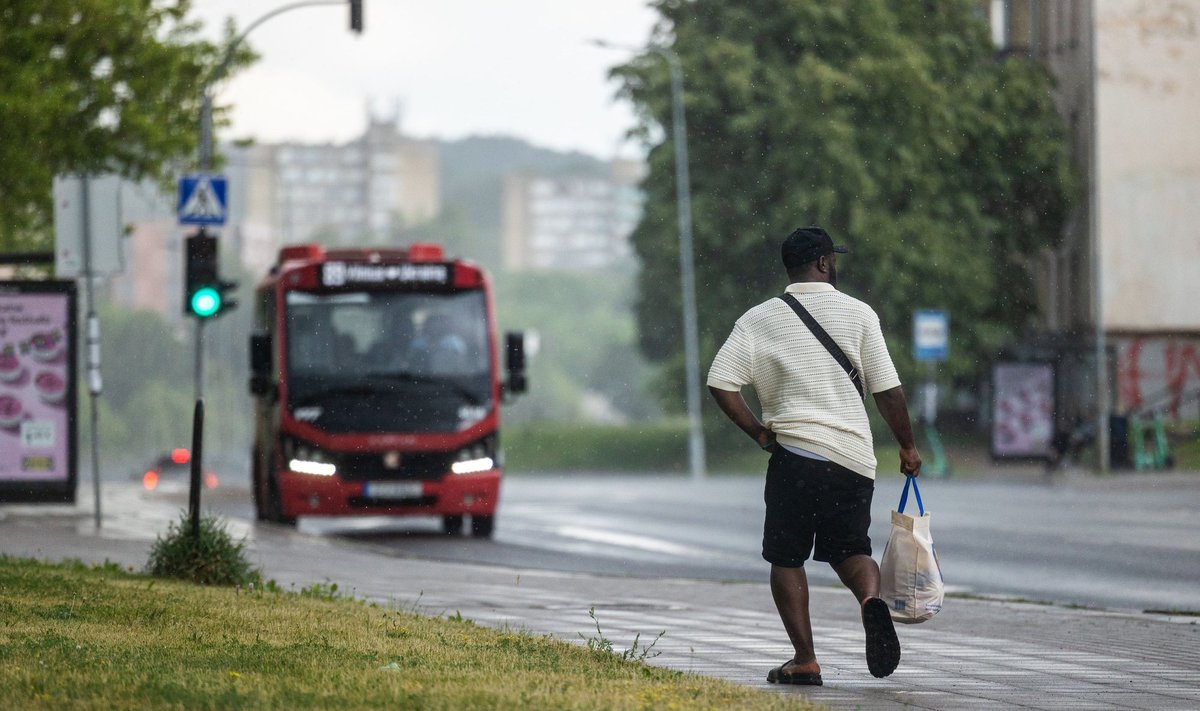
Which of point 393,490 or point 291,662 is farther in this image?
point 393,490

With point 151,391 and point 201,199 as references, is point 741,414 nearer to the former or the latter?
point 201,199

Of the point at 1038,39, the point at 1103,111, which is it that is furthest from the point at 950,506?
the point at 1038,39

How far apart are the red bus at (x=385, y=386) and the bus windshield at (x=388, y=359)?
0.01m

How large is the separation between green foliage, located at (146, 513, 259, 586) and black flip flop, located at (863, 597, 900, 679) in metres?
5.04

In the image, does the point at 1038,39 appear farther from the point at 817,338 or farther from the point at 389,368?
the point at 817,338

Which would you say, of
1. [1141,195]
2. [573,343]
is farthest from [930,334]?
[573,343]

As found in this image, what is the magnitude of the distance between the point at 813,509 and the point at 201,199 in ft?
49.5

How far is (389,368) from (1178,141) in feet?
100

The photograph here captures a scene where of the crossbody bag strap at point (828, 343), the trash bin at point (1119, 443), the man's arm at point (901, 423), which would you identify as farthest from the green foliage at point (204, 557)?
the trash bin at point (1119, 443)

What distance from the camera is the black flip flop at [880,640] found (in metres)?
7.69

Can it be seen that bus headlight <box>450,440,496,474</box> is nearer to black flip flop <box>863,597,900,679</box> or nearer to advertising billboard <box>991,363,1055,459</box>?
black flip flop <box>863,597,900,679</box>

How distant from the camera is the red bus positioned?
66.5ft

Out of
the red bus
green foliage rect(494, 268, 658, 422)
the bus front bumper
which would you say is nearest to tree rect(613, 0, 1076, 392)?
the red bus

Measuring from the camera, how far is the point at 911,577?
802cm
